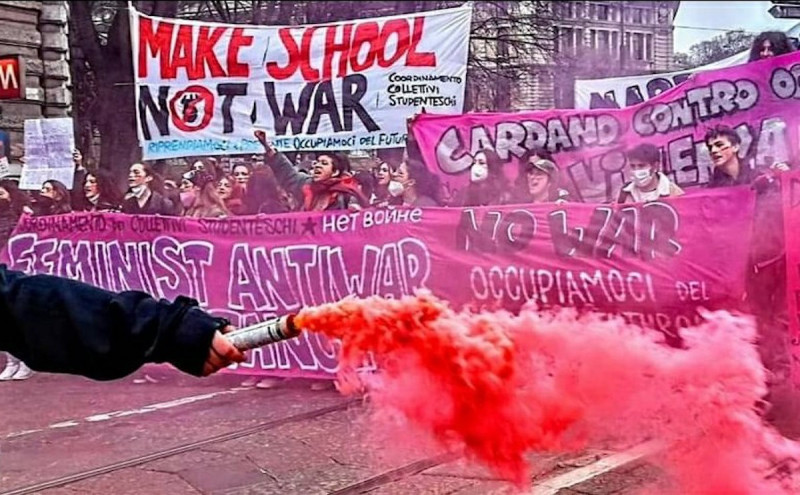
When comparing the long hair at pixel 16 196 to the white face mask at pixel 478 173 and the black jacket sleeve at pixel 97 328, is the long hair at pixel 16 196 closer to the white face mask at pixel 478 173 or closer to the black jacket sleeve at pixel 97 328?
the white face mask at pixel 478 173

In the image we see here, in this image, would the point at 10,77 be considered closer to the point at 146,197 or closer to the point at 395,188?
the point at 146,197

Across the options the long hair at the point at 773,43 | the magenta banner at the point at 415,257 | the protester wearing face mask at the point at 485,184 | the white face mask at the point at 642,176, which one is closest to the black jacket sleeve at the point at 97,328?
the magenta banner at the point at 415,257

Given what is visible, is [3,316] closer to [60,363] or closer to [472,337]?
[60,363]

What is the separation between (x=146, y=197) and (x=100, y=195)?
1.32 meters

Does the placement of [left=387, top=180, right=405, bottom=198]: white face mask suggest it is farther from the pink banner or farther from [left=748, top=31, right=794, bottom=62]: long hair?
[left=748, top=31, right=794, bottom=62]: long hair

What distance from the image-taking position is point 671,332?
5.00 meters

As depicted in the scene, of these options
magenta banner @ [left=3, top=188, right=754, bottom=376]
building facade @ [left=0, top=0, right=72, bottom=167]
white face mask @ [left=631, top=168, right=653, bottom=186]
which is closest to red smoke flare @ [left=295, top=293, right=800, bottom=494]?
magenta banner @ [left=3, top=188, right=754, bottom=376]

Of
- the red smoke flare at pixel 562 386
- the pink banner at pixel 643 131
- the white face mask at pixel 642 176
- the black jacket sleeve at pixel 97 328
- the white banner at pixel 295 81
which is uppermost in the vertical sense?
the white banner at pixel 295 81

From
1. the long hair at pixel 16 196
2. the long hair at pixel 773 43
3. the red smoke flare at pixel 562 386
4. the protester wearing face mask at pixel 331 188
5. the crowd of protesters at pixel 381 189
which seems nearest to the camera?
the red smoke flare at pixel 562 386

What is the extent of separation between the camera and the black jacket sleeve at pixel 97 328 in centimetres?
235

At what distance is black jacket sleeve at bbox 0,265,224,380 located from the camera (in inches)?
92.7

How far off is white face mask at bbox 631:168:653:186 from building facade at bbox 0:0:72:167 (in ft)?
26.2

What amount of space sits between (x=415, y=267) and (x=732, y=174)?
206cm

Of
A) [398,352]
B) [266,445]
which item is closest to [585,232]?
[266,445]
